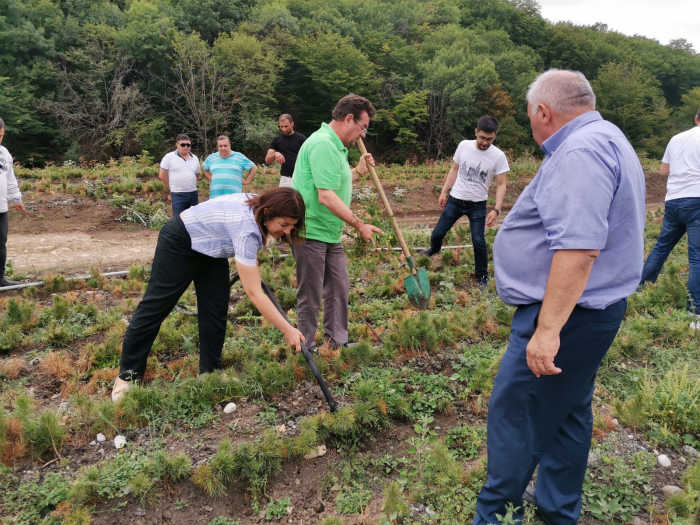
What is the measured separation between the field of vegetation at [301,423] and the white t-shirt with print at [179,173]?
2774 millimetres

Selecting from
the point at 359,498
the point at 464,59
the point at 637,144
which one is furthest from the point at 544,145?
the point at 637,144

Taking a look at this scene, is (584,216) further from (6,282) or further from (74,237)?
(74,237)

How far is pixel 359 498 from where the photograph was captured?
254 centimetres

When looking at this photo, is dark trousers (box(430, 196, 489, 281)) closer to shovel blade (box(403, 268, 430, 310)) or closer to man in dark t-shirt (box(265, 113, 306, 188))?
shovel blade (box(403, 268, 430, 310))

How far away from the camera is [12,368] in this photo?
3.67 meters

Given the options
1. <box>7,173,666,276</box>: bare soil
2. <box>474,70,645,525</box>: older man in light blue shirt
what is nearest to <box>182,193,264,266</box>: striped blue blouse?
<box>474,70,645,525</box>: older man in light blue shirt

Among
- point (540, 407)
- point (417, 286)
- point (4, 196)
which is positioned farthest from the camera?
point (4, 196)

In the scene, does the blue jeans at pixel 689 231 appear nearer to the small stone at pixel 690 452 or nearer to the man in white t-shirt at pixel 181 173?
the small stone at pixel 690 452

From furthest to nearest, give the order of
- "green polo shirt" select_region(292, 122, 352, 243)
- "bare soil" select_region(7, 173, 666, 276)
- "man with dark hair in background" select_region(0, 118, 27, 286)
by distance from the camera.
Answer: "bare soil" select_region(7, 173, 666, 276), "man with dark hair in background" select_region(0, 118, 27, 286), "green polo shirt" select_region(292, 122, 352, 243)

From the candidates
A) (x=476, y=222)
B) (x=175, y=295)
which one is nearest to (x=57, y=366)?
(x=175, y=295)

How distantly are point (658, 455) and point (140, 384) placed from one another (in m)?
3.36

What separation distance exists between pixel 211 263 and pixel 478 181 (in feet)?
11.0

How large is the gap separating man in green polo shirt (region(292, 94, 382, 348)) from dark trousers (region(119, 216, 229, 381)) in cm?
62

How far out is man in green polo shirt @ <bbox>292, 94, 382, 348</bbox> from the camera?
341cm
